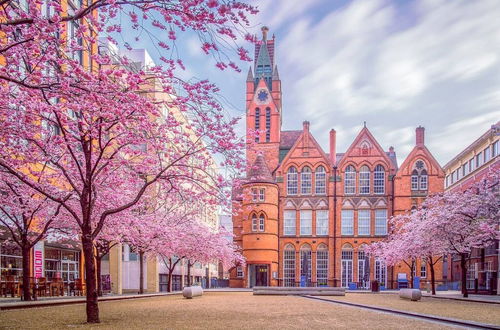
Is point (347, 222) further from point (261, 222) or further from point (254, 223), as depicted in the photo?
point (254, 223)

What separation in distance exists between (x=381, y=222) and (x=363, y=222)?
6.86 ft

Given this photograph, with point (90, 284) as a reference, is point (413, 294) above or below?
below

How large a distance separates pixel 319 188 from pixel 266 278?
41.2 feet

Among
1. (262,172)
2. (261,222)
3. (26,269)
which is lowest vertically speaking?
(261,222)

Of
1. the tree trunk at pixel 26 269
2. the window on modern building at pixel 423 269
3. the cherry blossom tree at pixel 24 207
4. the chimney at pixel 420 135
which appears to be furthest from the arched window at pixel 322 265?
the tree trunk at pixel 26 269

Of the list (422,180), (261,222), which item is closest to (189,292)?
(261,222)

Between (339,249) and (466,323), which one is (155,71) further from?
(339,249)

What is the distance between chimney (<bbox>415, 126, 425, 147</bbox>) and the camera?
60.8 meters

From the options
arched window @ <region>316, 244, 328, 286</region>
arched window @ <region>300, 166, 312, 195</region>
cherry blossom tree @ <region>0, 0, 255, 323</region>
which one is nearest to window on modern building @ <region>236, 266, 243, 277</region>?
arched window @ <region>316, 244, 328, 286</region>

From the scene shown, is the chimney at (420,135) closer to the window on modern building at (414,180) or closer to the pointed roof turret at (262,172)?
the window on modern building at (414,180)

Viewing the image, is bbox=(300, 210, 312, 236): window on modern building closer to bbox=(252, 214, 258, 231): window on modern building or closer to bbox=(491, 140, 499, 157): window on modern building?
bbox=(252, 214, 258, 231): window on modern building

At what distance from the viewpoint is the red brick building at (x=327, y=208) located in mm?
60906

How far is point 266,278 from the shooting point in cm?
6041

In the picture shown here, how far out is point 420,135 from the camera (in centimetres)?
6112
